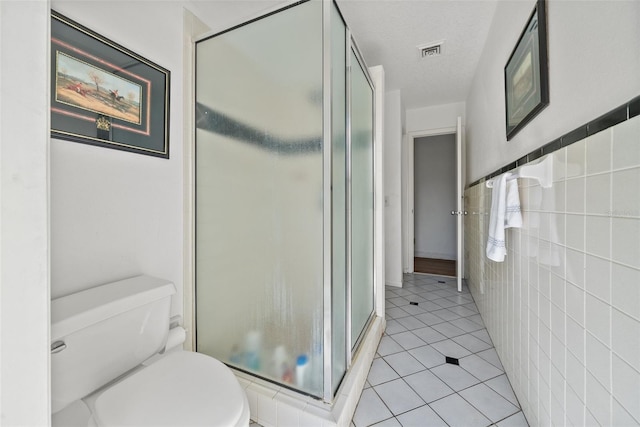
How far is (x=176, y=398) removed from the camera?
83 cm

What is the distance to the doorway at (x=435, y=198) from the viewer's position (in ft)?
15.4

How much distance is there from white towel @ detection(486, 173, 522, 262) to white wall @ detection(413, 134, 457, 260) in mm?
3575

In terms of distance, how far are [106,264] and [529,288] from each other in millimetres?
1933

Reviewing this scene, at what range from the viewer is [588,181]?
775 millimetres

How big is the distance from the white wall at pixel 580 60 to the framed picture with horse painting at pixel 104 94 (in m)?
1.76

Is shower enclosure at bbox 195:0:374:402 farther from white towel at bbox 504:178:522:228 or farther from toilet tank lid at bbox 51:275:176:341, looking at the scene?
white towel at bbox 504:178:522:228

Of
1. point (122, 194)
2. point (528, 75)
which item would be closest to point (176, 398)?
point (122, 194)

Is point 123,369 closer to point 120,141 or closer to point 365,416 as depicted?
point 120,141

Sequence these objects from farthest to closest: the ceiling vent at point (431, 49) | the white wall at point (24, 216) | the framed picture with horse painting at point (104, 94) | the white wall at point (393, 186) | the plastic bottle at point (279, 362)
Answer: the white wall at point (393, 186) → the ceiling vent at point (431, 49) → the plastic bottle at point (279, 362) → the framed picture with horse painting at point (104, 94) → the white wall at point (24, 216)

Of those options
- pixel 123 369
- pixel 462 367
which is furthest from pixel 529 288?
pixel 123 369

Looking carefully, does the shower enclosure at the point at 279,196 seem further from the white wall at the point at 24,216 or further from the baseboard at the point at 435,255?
the baseboard at the point at 435,255

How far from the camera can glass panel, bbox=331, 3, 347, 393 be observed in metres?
1.16

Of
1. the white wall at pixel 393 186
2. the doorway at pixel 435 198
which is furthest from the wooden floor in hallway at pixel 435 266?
the white wall at pixel 393 186

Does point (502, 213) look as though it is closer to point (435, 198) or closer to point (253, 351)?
point (253, 351)
